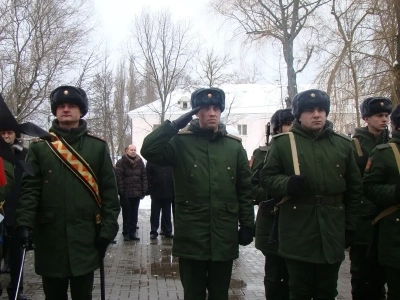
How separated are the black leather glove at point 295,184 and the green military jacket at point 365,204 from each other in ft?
3.88

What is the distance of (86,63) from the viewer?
21.0 metres

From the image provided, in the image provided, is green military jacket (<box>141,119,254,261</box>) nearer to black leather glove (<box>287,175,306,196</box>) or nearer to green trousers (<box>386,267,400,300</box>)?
black leather glove (<box>287,175,306,196</box>)

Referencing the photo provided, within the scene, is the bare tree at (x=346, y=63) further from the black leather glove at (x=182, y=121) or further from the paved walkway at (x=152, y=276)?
the black leather glove at (x=182, y=121)

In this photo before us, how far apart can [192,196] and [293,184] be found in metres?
0.79

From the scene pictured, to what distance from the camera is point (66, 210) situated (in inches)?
157

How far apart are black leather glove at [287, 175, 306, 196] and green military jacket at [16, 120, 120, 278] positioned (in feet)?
4.53

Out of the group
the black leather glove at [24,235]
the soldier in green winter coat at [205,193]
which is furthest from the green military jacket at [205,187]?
the black leather glove at [24,235]

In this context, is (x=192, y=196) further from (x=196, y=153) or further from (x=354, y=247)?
(x=354, y=247)

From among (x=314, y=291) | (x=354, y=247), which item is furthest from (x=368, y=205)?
(x=314, y=291)

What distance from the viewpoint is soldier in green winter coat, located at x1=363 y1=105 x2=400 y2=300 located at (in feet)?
14.5

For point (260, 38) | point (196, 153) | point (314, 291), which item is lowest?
point (314, 291)

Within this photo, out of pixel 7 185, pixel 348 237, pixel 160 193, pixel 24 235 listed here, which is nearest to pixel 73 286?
pixel 24 235

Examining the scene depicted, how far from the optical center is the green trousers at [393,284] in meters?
4.45

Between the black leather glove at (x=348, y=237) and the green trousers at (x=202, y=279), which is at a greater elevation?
the black leather glove at (x=348, y=237)
